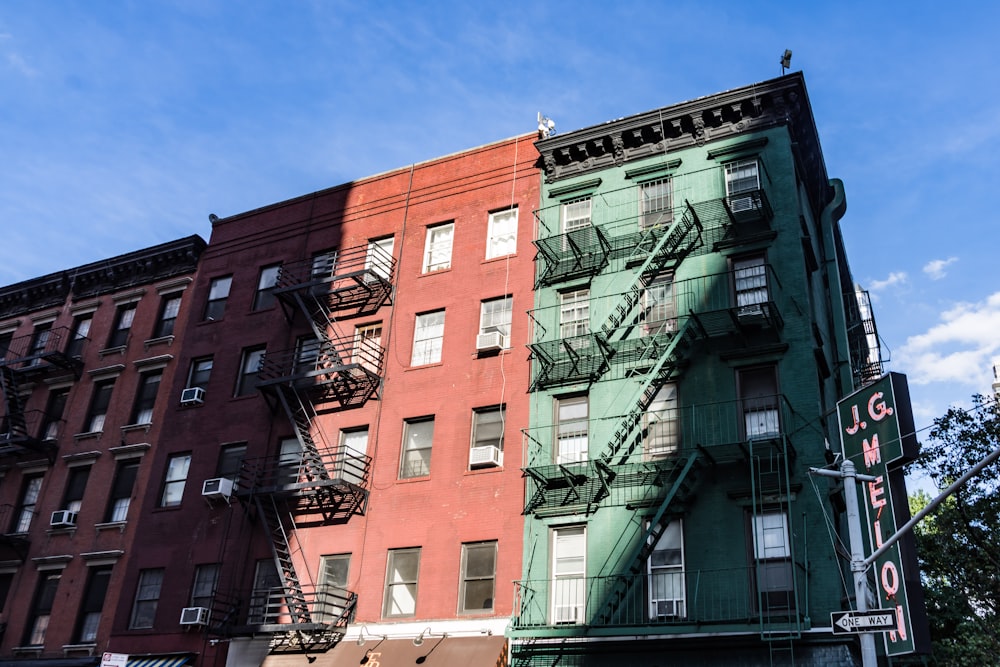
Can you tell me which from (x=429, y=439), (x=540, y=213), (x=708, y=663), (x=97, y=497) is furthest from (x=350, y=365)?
(x=708, y=663)

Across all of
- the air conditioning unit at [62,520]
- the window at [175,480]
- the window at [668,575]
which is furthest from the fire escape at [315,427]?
the window at [668,575]

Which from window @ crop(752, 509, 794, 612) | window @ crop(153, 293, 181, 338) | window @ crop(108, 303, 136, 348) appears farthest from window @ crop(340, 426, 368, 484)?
window @ crop(108, 303, 136, 348)

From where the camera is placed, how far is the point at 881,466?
20.7 metres

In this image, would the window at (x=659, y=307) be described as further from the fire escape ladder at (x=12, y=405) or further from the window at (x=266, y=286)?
the fire escape ladder at (x=12, y=405)

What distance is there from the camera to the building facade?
A: 3153 cm

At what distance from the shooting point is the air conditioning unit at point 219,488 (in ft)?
96.8

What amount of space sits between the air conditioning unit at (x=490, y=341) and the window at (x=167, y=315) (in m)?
14.7

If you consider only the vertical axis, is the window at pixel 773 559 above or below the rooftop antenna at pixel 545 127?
below

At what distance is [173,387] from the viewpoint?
3403cm

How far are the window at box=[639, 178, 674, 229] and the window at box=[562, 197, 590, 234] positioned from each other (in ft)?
6.32

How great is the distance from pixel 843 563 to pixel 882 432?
10.9 feet

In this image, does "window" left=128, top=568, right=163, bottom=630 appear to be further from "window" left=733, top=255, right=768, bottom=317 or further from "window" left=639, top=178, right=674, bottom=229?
"window" left=733, top=255, right=768, bottom=317

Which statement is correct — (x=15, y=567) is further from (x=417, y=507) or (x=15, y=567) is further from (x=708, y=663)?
(x=708, y=663)

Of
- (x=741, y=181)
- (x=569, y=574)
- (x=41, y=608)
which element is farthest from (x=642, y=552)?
(x=41, y=608)
